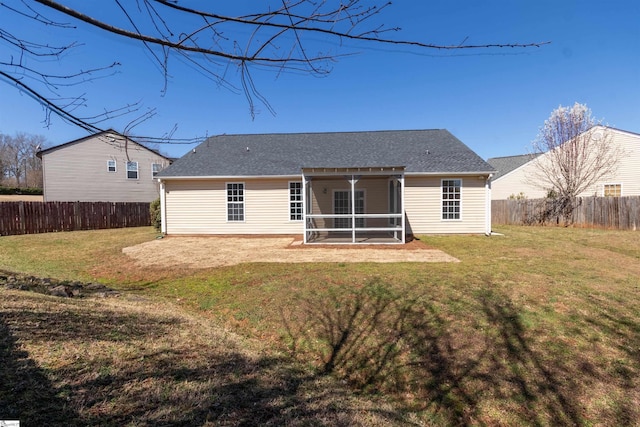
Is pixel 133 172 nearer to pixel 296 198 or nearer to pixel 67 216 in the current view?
pixel 67 216

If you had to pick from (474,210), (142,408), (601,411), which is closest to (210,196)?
(474,210)

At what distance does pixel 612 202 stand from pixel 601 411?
17866mm

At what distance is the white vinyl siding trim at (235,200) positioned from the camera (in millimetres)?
14852

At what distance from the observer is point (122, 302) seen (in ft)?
17.8

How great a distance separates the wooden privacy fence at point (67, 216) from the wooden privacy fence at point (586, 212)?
23.9m

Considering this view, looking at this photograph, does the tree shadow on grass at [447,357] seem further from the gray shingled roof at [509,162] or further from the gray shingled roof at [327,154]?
the gray shingled roof at [509,162]

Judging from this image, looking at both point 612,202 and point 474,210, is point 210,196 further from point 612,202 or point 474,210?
point 612,202

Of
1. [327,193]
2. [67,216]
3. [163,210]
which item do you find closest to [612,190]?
[327,193]

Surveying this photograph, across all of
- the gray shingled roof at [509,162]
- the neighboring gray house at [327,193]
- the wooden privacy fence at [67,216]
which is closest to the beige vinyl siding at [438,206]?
the neighboring gray house at [327,193]

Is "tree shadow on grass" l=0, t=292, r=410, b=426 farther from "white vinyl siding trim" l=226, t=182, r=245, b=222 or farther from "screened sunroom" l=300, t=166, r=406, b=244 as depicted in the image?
"white vinyl siding trim" l=226, t=182, r=245, b=222

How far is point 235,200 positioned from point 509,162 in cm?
2676

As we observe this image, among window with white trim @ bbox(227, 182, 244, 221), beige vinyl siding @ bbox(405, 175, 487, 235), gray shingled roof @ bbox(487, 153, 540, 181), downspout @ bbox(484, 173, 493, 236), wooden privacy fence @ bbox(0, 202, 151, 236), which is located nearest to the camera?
downspout @ bbox(484, 173, 493, 236)

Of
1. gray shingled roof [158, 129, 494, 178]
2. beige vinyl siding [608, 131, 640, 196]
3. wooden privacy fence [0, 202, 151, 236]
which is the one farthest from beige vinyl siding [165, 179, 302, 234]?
beige vinyl siding [608, 131, 640, 196]

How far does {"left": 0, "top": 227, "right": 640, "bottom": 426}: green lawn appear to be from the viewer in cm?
293
